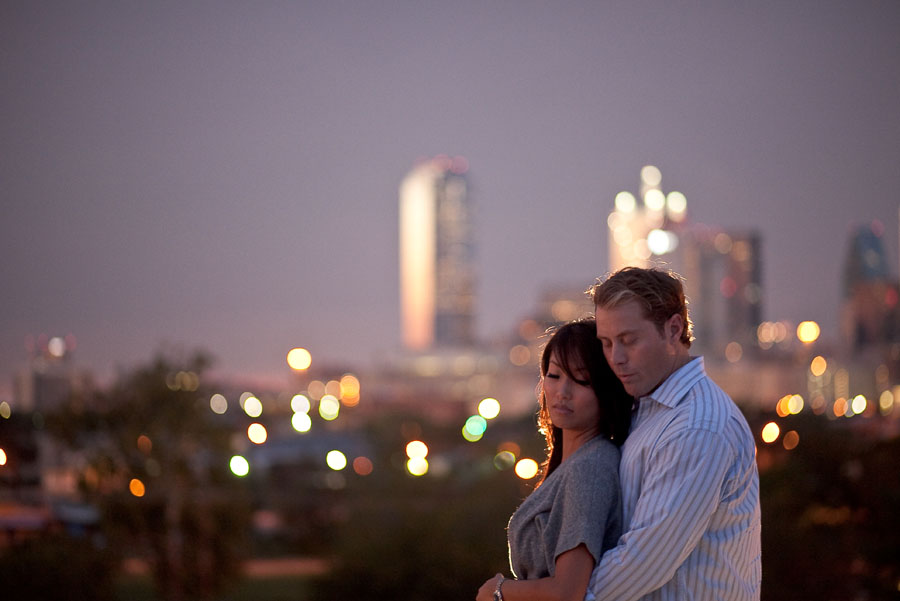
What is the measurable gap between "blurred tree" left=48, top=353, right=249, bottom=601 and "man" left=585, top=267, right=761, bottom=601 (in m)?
14.3

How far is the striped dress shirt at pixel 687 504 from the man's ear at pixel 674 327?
0.30 ft

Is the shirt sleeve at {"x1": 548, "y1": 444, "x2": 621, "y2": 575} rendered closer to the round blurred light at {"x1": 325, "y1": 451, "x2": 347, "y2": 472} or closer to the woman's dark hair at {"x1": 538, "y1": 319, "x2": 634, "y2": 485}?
the woman's dark hair at {"x1": 538, "y1": 319, "x2": 634, "y2": 485}

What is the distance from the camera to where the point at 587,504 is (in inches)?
106

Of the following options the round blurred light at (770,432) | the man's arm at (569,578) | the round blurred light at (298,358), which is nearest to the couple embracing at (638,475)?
the man's arm at (569,578)

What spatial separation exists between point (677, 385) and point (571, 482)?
1.33 feet

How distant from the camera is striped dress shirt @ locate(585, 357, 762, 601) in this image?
8.51 feet

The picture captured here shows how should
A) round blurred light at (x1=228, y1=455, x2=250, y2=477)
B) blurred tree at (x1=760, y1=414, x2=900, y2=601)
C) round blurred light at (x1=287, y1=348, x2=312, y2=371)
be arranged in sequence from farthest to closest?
round blurred light at (x1=287, y1=348, x2=312, y2=371) < round blurred light at (x1=228, y1=455, x2=250, y2=477) < blurred tree at (x1=760, y1=414, x2=900, y2=601)

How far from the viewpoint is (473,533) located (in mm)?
18125

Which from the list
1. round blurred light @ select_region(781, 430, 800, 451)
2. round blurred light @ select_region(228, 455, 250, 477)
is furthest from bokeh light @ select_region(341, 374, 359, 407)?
round blurred light @ select_region(228, 455, 250, 477)

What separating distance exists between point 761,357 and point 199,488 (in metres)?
107

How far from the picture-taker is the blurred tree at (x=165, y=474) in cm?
1630

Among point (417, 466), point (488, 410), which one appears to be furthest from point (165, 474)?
point (488, 410)

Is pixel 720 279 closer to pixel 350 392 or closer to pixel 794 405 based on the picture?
pixel 350 392

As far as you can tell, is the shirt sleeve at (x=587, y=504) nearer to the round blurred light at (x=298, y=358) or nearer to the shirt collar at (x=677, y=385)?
the shirt collar at (x=677, y=385)
